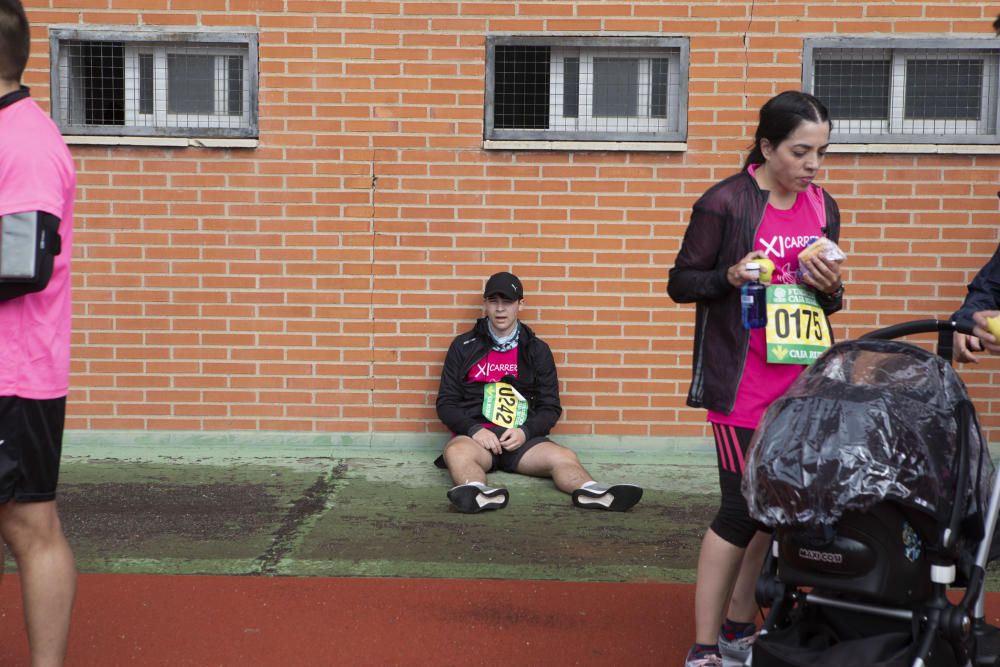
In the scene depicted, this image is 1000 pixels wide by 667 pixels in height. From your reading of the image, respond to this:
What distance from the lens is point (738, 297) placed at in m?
3.76

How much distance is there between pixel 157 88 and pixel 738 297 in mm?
4640

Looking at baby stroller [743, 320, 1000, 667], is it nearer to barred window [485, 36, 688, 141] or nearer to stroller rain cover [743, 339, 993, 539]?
stroller rain cover [743, 339, 993, 539]

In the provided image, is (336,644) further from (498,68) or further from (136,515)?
(498,68)

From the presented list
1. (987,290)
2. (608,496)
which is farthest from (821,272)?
(608,496)

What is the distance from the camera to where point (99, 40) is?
7.03m

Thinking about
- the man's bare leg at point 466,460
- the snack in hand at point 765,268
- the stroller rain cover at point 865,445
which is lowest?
the man's bare leg at point 466,460

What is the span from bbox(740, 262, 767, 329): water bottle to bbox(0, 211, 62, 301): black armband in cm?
206

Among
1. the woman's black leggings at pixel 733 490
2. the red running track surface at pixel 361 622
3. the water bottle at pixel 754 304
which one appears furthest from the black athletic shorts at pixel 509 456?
the water bottle at pixel 754 304

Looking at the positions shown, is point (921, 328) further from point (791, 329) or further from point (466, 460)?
point (466, 460)

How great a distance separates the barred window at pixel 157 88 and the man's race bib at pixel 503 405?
7.04ft

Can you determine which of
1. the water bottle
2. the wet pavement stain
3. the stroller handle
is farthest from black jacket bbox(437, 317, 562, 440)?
the stroller handle

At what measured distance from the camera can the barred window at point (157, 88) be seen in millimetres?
7074

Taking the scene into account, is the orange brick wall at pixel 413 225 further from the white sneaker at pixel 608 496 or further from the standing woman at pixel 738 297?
the standing woman at pixel 738 297

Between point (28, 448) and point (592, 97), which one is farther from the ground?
point (592, 97)
